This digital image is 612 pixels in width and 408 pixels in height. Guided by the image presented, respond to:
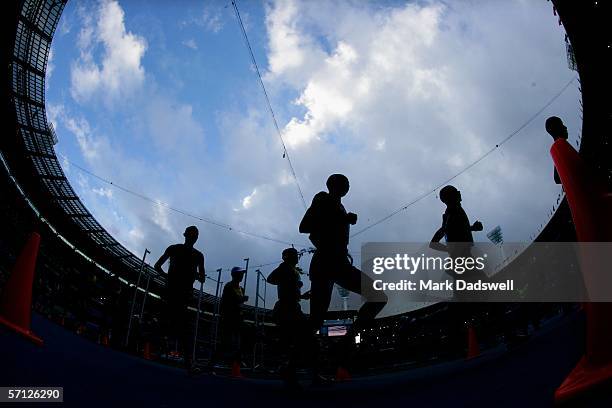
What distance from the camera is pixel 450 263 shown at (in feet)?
8.39

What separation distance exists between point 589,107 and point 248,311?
30154 millimetres

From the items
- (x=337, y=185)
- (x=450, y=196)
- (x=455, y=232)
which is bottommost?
(x=455, y=232)

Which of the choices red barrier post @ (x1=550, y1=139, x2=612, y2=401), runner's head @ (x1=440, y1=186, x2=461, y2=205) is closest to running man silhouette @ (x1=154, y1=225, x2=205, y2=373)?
red barrier post @ (x1=550, y1=139, x2=612, y2=401)

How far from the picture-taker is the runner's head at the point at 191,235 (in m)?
3.16

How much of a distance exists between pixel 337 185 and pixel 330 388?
4.32 ft

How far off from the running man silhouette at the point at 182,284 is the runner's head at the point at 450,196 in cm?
253

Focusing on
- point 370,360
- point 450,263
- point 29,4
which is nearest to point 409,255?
point 450,263

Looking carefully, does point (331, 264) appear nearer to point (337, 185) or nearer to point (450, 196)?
point (337, 185)

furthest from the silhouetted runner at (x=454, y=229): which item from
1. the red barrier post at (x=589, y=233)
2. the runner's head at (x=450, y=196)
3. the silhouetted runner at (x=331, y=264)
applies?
the red barrier post at (x=589, y=233)

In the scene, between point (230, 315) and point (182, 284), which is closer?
point (182, 284)

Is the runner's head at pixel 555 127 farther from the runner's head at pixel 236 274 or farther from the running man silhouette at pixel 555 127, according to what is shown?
the runner's head at pixel 236 274

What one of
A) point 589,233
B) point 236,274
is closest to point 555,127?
point 589,233

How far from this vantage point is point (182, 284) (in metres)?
2.87

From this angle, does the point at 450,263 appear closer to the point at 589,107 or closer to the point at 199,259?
the point at 199,259
